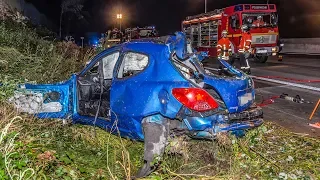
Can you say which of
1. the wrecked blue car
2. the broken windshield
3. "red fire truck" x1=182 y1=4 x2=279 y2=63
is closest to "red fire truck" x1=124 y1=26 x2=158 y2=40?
"red fire truck" x1=182 y1=4 x2=279 y2=63

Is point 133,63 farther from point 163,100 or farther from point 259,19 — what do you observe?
point 259,19

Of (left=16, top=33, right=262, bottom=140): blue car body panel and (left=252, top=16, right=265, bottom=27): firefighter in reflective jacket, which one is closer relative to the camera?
(left=16, top=33, right=262, bottom=140): blue car body panel

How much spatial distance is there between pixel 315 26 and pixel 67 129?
31132 millimetres

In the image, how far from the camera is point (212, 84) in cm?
430

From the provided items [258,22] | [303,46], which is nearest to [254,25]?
[258,22]

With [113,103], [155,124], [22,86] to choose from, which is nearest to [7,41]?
[22,86]

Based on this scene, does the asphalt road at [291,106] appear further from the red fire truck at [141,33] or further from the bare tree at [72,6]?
the bare tree at [72,6]

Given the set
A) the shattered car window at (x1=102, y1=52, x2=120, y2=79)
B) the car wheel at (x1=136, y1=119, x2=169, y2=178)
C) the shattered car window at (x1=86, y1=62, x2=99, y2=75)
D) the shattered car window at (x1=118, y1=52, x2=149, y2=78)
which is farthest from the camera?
the shattered car window at (x1=86, y1=62, x2=99, y2=75)

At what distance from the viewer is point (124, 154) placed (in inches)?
181

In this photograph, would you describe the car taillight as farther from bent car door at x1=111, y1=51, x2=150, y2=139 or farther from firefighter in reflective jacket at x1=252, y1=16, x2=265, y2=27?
firefighter in reflective jacket at x1=252, y1=16, x2=265, y2=27

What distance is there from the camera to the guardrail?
2392 cm

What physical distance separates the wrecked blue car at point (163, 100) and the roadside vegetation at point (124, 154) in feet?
0.63

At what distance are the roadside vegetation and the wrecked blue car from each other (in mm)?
193

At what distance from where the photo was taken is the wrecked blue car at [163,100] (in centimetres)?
414
